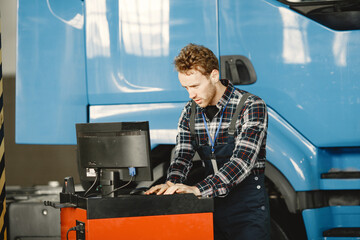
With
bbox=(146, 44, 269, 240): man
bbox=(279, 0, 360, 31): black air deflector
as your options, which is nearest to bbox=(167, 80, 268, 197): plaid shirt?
bbox=(146, 44, 269, 240): man

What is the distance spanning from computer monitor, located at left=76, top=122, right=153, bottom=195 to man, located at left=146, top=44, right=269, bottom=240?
0.18 m

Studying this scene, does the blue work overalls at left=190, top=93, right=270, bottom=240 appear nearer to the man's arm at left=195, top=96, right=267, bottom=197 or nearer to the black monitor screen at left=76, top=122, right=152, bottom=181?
the man's arm at left=195, top=96, right=267, bottom=197

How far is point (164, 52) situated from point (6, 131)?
14.9 feet

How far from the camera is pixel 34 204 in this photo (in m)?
3.81

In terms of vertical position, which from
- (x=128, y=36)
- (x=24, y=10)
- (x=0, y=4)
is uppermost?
(x=0, y=4)

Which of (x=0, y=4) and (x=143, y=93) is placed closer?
(x=143, y=93)

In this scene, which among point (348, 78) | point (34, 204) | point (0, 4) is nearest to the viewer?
point (348, 78)

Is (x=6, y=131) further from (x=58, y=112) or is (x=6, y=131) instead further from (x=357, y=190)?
(x=357, y=190)

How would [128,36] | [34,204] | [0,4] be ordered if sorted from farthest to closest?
[0,4] < [34,204] < [128,36]

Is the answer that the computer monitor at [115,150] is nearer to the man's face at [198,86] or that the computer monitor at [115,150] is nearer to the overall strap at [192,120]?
the man's face at [198,86]

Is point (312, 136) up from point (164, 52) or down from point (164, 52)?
down

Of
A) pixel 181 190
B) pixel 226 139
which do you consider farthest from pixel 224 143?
pixel 181 190

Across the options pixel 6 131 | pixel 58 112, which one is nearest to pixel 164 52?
pixel 58 112

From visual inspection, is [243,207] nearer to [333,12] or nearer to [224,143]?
[224,143]
